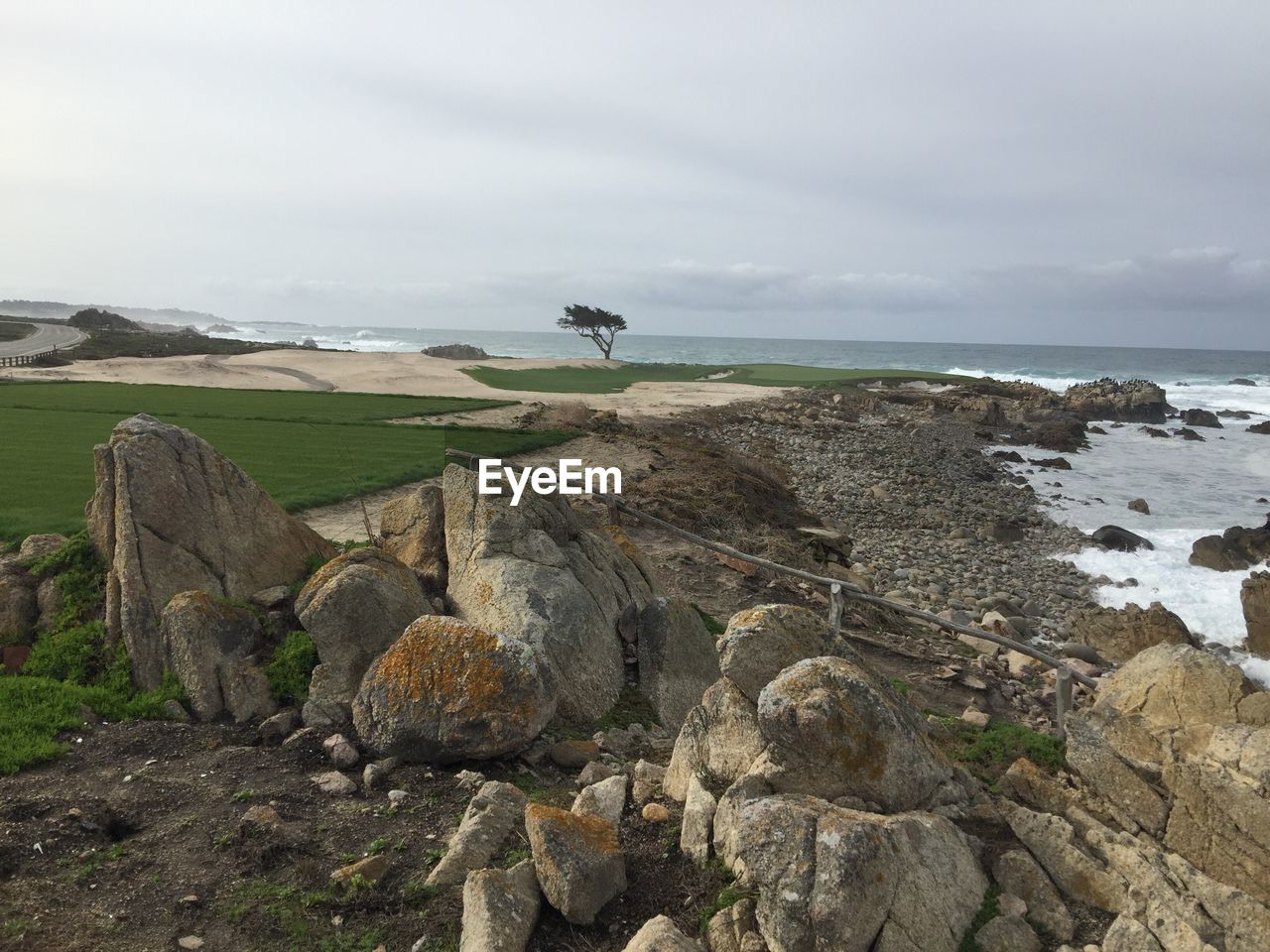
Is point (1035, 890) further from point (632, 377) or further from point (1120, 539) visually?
point (632, 377)

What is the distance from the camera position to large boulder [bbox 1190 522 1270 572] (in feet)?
65.6

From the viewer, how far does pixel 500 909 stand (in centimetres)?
437

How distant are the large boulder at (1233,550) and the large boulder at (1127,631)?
714 centimetres

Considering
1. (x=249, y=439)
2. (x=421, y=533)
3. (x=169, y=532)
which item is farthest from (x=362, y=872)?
(x=249, y=439)

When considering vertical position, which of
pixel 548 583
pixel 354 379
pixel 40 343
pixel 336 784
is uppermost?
pixel 40 343

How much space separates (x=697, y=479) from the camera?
19094mm

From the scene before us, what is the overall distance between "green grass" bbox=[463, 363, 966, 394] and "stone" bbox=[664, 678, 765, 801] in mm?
40185

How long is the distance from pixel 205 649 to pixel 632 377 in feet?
174

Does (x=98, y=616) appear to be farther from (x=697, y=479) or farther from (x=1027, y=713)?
(x=697, y=479)

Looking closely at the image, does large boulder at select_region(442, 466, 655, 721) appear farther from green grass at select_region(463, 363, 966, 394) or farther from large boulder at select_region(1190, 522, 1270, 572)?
green grass at select_region(463, 363, 966, 394)

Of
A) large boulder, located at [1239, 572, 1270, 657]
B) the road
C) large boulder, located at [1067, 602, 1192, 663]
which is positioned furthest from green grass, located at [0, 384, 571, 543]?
the road

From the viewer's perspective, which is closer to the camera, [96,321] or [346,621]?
[346,621]

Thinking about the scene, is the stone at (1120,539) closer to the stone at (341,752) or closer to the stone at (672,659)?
the stone at (672,659)

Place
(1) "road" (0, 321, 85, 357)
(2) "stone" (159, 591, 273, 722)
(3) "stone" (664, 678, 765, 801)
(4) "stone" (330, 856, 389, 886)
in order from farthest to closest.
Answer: (1) "road" (0, 321, 85, 357)
(2) "stone" (159, 591, 273, 722)
(3) "stone" (664, 678, 765, 801)
(4) "stone" (330, 856, 389, 886)
